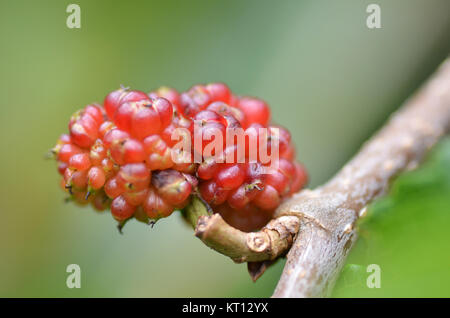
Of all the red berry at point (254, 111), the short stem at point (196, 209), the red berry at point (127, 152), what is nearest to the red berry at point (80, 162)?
the red berry at point (127, 152)

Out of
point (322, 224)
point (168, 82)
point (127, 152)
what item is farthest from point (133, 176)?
point (168, 82)

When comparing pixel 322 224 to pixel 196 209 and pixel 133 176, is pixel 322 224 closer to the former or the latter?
pixel 196 209

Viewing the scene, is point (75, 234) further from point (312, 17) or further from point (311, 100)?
point (312, 17)

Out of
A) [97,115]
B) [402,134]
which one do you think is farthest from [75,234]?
[402,134]

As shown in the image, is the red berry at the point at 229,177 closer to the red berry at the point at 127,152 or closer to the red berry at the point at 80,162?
the red berry at the point at 127,152

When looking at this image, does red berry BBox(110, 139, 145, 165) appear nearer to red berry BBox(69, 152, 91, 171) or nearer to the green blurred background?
red berry BBox(69, 152, 91, 171)
